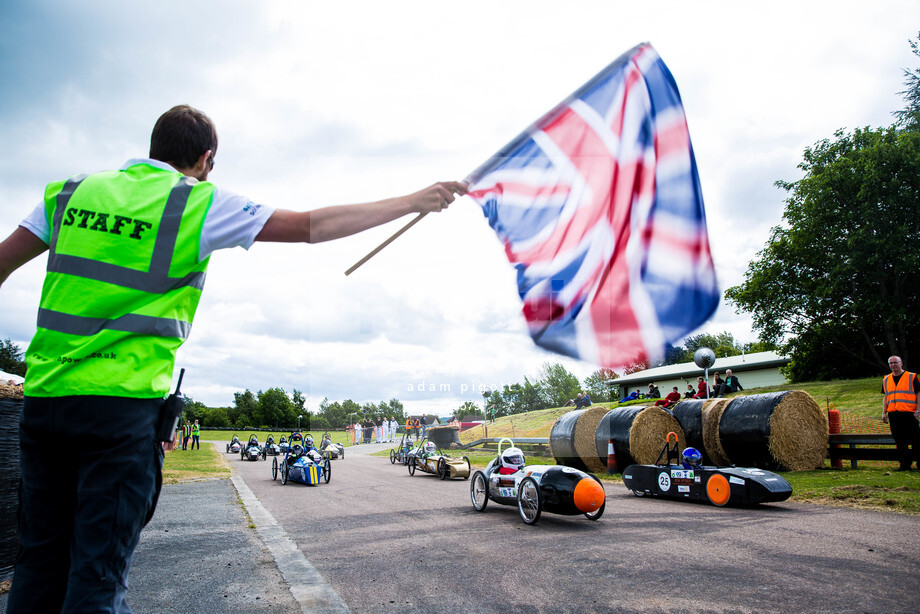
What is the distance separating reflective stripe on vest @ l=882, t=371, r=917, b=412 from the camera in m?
10.5

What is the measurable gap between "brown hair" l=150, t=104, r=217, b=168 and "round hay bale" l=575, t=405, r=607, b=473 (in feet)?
44.8

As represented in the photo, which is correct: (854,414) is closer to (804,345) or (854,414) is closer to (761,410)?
(761,410)

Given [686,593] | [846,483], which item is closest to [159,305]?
[686,593]

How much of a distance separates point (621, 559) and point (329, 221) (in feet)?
14.6

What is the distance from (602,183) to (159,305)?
3.48 m

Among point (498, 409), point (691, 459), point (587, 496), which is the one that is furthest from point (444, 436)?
point (587, 496)

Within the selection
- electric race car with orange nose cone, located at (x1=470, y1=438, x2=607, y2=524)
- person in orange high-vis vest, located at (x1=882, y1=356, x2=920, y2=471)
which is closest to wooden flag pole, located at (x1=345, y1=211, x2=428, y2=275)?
electric race car with orange nose cone, located at (x1=470, y1=438, x2=607, y2=524)

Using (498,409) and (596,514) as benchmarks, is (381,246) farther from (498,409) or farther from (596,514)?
(498,409)

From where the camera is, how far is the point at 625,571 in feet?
15.6

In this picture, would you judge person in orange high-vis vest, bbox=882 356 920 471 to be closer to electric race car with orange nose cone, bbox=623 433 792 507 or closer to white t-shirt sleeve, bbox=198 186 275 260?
electric race car with orange nose cone, bbox=623 433 792 507

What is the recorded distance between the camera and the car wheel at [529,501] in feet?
24.3

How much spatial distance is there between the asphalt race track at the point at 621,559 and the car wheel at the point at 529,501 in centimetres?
15

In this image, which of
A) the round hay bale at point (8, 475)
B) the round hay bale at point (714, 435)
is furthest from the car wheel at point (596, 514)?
the round hay bale at point (714, 435)

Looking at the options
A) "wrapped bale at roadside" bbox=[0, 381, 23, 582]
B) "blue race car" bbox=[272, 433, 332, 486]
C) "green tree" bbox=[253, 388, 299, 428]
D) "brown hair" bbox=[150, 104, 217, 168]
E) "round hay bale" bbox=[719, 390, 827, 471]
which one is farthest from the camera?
"green tree" bbox=[253, 388, 299, 428]
